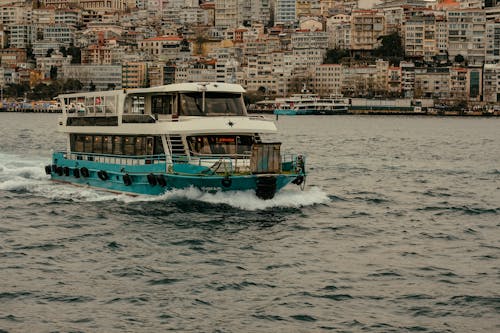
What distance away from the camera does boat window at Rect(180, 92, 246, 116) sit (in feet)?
84.6

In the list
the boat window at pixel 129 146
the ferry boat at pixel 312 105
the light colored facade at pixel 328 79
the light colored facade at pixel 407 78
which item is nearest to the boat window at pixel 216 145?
the boat window at pixel 129 146

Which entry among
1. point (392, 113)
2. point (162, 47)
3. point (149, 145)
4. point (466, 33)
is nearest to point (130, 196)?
point (149, 145)

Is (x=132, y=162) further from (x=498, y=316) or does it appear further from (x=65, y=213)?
(x=498, y=316)

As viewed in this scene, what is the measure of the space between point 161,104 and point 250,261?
8808 mm

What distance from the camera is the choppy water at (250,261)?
49.8 ft

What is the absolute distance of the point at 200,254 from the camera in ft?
63.3

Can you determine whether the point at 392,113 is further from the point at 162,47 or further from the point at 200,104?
the point at 200,104

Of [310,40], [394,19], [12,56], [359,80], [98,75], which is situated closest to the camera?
[359,80]

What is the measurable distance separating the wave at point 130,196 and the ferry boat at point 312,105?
375ft

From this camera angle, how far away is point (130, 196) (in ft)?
85.7

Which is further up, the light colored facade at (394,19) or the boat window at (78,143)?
the light colored facade at (394,19)

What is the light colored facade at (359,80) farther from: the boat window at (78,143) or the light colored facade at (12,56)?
the boat window at (78,143)

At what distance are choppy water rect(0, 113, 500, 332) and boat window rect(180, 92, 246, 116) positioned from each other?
2.40 m

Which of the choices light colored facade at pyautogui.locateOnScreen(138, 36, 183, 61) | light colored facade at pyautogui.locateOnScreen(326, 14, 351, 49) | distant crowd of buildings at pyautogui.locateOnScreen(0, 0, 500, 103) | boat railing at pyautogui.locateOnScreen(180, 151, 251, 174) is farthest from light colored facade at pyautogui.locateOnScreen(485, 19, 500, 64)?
boat railing at pyautogui.locateOnScreen(180, 151, 251, 174)
